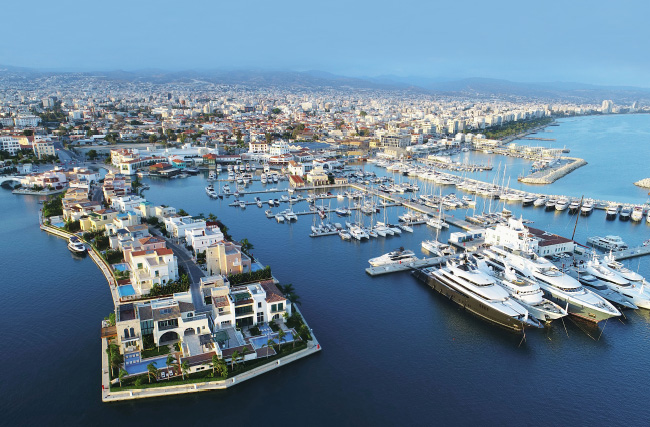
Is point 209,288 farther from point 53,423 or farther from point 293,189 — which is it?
point 293,189

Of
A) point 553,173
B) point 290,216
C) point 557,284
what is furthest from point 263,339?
point 553,173

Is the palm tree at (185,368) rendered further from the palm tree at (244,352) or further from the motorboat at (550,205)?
the motorboat at (550,205)

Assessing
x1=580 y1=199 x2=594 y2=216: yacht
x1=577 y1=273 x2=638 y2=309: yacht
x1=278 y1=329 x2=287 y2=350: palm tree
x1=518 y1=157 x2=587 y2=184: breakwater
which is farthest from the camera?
x1=518 y1=157 x2=587 y2=184: breakwater

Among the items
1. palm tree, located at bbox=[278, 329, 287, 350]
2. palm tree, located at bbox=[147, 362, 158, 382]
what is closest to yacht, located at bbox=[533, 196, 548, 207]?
palm tree, located at bbox=[278, 329, 287, 350]

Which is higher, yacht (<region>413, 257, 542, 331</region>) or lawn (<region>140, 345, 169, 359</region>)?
yacht (<region>413, 257, 542, 331</region>)

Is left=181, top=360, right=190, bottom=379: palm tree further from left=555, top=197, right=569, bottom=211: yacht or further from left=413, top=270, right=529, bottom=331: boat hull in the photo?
left=555, top=197, right=569, bottom=211: yacht

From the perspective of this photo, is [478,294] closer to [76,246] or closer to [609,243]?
[609,243]

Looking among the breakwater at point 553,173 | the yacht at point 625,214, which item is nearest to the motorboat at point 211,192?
the breakwater at point 553,173
